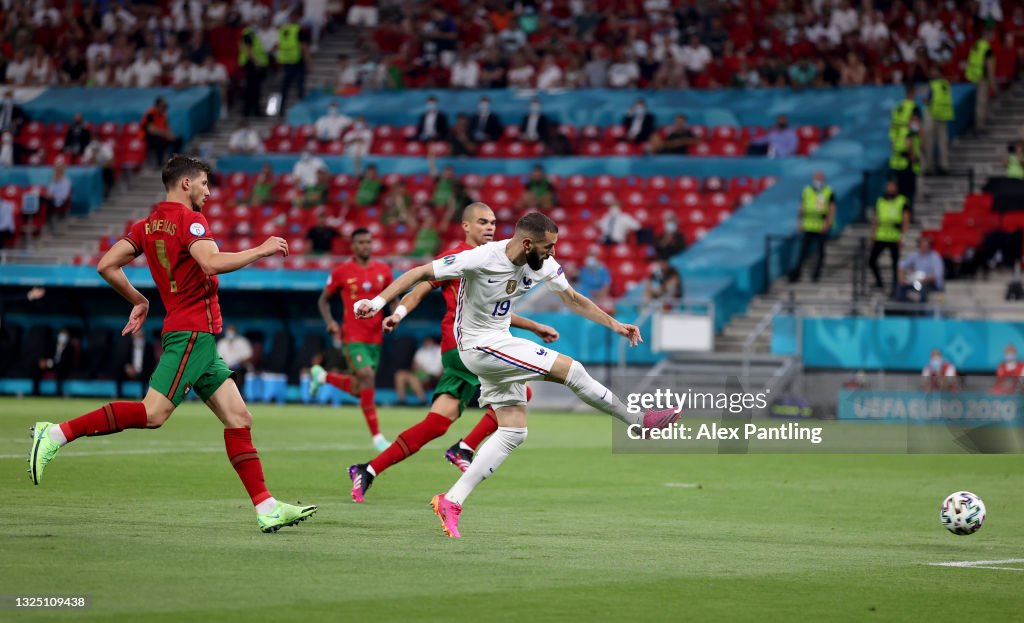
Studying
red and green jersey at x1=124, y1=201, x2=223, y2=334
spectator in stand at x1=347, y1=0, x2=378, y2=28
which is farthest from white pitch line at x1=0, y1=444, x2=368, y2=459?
spectator in stand at x1=347, y1=0, x2=378, y2=28

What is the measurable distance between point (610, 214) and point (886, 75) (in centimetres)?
760

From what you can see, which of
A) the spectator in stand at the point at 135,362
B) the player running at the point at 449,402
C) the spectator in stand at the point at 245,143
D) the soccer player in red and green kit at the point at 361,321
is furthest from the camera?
the spectator in stand at the point at 245,143

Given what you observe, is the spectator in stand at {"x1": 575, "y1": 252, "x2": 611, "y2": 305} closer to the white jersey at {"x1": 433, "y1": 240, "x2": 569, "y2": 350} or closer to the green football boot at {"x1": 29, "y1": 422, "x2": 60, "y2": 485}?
the white jersey at {"x1": 433, "y1": 240, "x2": 569, "y2": 350}

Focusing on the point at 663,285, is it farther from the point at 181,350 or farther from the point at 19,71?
the point at 19,71

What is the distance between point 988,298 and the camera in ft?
99.6

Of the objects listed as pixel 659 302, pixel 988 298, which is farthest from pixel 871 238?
pixel 659 302

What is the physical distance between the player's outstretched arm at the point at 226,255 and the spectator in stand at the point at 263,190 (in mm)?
27227

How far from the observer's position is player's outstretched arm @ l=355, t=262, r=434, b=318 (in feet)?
34.4

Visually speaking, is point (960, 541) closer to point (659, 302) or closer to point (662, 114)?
point (659, 302)

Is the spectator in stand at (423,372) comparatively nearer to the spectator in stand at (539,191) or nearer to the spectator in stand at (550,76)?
the spectator in stand at (539,191)

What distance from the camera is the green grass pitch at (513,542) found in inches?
316

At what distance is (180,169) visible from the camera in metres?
10.7

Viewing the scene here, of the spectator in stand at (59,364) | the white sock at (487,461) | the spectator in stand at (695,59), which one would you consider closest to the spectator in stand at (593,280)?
the spectator in stand at (695,59)

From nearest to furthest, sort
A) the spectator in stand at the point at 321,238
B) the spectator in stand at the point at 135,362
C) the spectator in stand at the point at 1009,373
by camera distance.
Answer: the spectator in stand at the point at 1009,373 < the spectator in stand at the point at 135,362 < the spectator in stand at the point at 321,238
